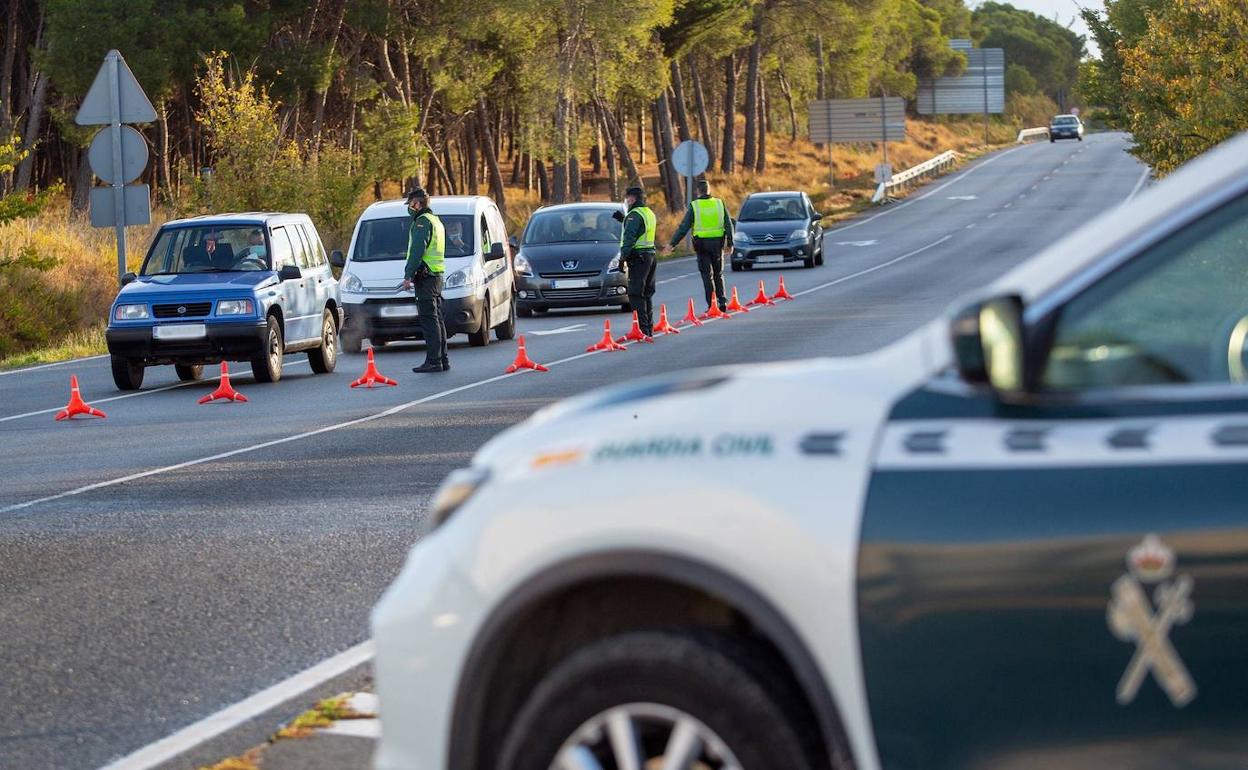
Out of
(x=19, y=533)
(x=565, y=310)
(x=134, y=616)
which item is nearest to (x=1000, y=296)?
(x=134, y=616)

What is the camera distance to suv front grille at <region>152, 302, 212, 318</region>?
2006cm

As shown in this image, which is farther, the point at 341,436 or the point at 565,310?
the point at 565,310

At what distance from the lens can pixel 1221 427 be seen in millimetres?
3330

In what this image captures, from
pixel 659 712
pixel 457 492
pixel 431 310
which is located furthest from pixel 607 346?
pixel 659 712

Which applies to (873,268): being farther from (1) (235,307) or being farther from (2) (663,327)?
(1) (235,307)

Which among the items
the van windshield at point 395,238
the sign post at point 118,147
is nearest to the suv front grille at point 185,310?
the sign post at point 118,147

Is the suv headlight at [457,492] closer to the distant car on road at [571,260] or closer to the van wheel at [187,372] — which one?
the van wheel at [187,372]

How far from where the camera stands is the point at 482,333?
25.0 meters

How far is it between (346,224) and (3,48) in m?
23.3

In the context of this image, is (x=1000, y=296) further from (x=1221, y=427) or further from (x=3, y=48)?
(x=3, y=48)

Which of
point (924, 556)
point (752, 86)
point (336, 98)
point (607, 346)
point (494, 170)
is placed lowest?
point (607, 346)

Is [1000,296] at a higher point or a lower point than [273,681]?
higher

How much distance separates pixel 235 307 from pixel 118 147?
5825mm

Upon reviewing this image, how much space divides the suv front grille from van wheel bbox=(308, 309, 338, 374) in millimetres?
2069
